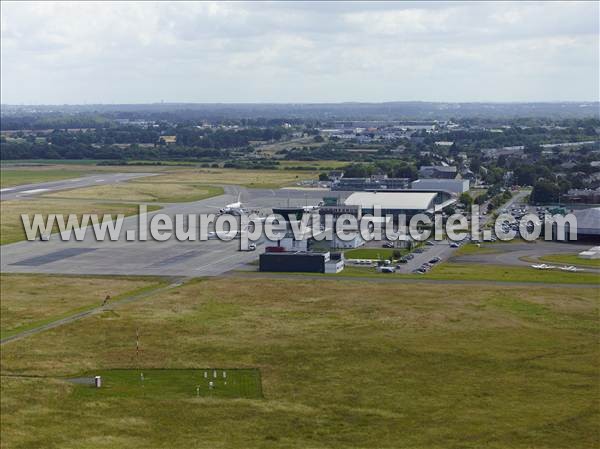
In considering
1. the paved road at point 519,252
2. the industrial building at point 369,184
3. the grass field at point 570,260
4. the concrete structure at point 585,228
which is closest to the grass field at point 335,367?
the grass field at point 570,260

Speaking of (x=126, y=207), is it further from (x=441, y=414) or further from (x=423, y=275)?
(x=441, y=414)

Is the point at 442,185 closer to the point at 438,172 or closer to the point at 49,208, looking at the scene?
the point at 438,172

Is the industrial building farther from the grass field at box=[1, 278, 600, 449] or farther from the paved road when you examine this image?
the grass field at box=[1, 278, 600, 449]

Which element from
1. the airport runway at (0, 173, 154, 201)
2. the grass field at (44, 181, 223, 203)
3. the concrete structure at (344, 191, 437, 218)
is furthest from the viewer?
the airport runway at (0, 173, 154, 201)

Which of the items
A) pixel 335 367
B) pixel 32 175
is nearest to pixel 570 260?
pixel 335 367

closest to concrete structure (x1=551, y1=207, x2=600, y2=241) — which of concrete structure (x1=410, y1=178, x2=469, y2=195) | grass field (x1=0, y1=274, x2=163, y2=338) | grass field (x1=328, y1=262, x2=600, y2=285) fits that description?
grass field (x1=328, y1=262, x2=600, y2=285)

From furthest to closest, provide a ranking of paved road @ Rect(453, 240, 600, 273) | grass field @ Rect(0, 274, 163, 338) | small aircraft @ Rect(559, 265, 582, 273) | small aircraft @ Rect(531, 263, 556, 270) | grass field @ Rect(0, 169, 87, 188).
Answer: grass field @ Rect(0, 169, 87, 188) < paved road @ Rect(453, 240, 600, 273) < small aircraft @ Rect(531, 263, 556, 270) < small aircraft @ Rect(559, 265, 582, 273) < grass field @ Rect(0, 274, 163, 338)
